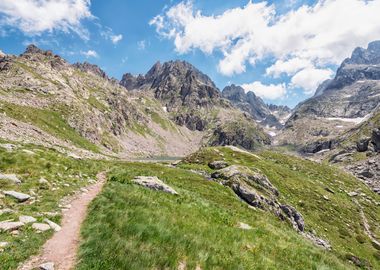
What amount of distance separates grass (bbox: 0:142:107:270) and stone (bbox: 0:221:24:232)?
270mm

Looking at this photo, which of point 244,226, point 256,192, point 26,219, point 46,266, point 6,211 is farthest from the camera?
point 256,192

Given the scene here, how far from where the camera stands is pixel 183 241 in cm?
1321

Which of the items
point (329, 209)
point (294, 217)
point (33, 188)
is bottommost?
point (294, 217)

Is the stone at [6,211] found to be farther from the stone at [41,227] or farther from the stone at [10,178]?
the stone at [10,178]

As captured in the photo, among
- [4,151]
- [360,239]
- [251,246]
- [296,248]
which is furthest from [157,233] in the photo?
[360,239]

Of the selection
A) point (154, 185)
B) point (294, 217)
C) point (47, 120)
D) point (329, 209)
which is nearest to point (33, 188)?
point (154, 185)

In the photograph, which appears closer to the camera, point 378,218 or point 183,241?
point 183,241

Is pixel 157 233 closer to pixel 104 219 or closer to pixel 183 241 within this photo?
pixel 183 241

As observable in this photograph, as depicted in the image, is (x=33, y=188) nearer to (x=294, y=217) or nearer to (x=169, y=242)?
(x=169, y=242)

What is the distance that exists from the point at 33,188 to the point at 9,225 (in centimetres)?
669

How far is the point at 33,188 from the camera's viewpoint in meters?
18.3

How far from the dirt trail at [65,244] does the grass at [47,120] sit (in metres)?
105

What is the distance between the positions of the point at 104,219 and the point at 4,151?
1393 centimetres

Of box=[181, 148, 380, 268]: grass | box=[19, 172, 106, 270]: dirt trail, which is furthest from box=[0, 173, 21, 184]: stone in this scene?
box=[181, 148, 380, 268]: grass
